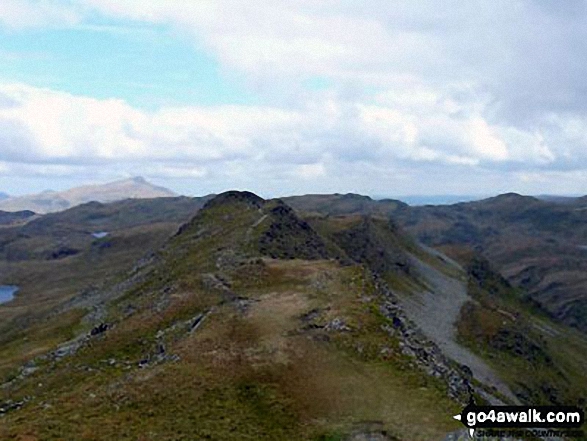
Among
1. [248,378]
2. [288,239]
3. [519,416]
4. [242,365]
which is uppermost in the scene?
[288,239]

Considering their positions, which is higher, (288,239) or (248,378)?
(288,239)

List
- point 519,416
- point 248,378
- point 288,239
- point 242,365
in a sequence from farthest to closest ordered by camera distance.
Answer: point 288,239 < point 242,365 < point 248,378 < point 519,416

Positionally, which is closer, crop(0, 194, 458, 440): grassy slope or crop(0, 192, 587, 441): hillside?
crop(0, 194, 458, 440): grassy slope

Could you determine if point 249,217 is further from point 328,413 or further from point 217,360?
point 328,413

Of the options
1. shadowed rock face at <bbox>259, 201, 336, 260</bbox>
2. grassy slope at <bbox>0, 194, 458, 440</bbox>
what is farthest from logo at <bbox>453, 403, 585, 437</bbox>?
shadowed rock face at <bbox>259, 201, 336, 260</bbox>

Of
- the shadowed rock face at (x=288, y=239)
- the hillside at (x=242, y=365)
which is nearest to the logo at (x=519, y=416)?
the hillside at (x=242, y=365)

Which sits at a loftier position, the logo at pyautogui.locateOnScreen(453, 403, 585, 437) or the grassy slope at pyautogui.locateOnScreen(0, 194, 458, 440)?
the logo at pyautogui.locateOnScreen(453, 403, 585, 437)

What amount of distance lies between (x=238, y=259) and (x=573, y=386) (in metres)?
92.5

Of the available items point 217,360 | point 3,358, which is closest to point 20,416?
point 217,360

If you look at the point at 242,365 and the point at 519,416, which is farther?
the point at 242,365

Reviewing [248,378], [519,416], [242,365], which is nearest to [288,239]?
[242,365]

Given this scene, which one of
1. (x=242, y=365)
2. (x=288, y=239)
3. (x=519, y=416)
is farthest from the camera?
(x=288, y=239)

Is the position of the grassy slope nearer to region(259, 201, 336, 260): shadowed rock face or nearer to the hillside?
the hillside

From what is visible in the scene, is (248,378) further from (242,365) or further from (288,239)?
(288,239)
